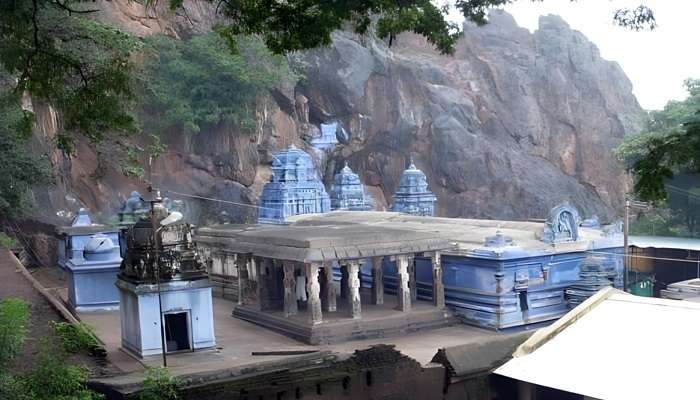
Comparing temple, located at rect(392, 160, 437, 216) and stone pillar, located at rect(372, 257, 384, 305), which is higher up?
temple, located at rect(392, 160, 437, 216)

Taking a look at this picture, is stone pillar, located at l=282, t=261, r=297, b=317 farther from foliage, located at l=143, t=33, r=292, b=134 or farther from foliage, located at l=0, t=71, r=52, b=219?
foliage, located at l=143, t=33, r=292, b=134

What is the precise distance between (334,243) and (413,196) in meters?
12.6

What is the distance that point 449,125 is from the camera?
40.5 m

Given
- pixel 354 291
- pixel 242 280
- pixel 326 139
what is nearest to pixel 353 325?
pixel 354 291

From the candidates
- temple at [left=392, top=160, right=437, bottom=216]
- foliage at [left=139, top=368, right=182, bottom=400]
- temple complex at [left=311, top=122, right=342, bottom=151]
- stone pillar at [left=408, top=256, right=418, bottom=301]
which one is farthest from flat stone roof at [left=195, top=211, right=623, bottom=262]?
temple complex at [left=311, top=122, right=342, bottom=151]

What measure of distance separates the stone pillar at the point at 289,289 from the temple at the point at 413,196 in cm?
1221

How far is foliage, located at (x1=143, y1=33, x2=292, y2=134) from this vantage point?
3122cm

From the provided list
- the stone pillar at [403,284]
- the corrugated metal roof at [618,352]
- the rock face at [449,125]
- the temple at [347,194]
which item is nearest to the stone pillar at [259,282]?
the stone pillar at [403,284]

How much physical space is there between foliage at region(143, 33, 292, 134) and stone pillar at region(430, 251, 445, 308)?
56.4 feet

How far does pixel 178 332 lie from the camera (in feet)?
39.8

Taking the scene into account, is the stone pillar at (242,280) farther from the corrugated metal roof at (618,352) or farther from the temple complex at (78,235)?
the corrugated metal roof at (618,352)

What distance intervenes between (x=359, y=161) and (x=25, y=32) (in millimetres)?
34450

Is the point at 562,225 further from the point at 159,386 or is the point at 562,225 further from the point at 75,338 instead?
the point at 75,338

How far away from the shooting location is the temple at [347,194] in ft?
92.5
